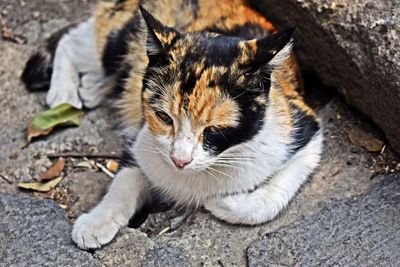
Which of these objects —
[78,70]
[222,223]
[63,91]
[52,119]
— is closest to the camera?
[222,223]

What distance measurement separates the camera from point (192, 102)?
328 cm

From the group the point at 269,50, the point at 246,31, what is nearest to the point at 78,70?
the point at 246,31

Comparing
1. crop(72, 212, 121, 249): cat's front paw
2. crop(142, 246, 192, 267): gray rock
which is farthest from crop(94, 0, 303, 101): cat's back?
crop(72, 212, 121, 249): cat's front paw

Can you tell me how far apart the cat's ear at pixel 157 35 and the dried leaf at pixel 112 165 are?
3.50 feet

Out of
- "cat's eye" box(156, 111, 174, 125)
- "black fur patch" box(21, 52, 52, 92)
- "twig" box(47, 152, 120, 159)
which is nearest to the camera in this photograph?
"cat's eye" box(156, 111, 174, 125)

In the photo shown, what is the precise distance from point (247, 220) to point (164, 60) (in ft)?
2.91

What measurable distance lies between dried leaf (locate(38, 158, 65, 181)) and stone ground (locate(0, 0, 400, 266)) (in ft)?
0.12

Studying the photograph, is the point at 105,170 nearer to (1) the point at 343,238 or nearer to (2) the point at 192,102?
(2) the point at 192,102

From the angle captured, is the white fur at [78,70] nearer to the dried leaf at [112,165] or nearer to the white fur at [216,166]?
the dried leaf at [112,165]

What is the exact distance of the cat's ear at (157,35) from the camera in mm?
3305

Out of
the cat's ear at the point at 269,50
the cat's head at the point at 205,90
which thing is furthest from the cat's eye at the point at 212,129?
the cat's ear at the point at 269,50

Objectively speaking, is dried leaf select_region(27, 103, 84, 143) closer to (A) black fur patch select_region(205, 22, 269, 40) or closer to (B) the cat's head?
(A) black fur patch select_region(205, 22, 269, 40)

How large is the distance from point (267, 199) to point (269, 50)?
33.7 inches

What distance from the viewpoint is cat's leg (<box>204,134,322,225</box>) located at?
3.69m
